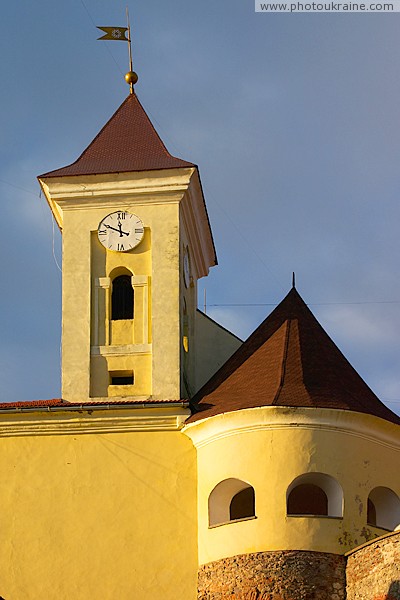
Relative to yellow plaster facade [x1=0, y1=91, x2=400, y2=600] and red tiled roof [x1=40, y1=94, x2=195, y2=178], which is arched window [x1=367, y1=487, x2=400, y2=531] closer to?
yellow plaster facade [x1=0, y1=91, x2=400, y2=600]

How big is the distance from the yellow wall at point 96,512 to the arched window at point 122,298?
2900mm

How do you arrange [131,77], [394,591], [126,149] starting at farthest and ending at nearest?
[131,77] → [126,149] → [394,591]

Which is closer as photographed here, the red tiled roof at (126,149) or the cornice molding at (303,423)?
the cornice molding at (303,423)

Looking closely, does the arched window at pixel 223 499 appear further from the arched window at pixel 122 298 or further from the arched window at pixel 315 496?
the arched window at pixel 122 298

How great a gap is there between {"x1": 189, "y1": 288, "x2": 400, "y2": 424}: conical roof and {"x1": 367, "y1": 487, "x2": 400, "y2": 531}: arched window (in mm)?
1514

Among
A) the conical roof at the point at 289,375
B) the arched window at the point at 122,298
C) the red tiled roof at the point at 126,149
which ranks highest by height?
the red tiled roof at the point at 126,149

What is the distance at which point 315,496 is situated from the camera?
2994cm

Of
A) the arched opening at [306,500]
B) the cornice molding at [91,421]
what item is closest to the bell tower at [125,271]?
the cornice molding at [91,421]

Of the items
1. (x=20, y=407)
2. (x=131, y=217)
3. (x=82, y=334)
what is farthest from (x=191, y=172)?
(x=20, y=407)

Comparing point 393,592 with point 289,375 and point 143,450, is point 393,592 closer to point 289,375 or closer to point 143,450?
point 289,375

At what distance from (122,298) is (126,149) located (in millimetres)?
3781

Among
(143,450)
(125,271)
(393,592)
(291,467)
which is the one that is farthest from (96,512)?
(393,592)

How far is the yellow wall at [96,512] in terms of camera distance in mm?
28562

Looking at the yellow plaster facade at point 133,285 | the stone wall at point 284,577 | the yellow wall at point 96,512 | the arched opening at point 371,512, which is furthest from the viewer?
the yellow plaster facade at point 133,285
